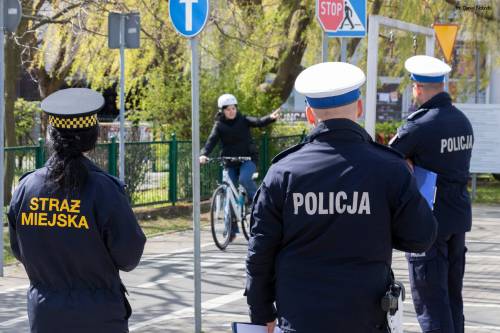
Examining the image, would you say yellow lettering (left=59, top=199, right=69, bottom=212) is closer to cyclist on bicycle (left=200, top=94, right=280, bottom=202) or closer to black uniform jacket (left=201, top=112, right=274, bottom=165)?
cyclist on bicycle (left=200, top=94, right=280, bottom=202)

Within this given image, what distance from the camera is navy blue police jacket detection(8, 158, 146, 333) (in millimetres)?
4172

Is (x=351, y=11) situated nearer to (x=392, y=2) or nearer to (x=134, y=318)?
(x=134, y=318)

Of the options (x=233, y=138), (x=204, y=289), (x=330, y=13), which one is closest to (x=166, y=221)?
(x=233, y=138)

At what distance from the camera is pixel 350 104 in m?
4.00

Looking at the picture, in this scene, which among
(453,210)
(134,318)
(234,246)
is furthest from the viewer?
(234,246)

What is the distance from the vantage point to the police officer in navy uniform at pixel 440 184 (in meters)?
6.33

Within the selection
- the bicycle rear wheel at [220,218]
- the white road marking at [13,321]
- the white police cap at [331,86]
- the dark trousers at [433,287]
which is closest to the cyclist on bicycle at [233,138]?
the bicycle rear wheel at [220,218]

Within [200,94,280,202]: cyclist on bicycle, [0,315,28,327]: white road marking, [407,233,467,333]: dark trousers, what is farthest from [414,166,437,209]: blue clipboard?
[200,94,280,202]: cyclist on bicycle

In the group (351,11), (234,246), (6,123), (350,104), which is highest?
(351,11)

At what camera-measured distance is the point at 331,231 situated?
3.88m

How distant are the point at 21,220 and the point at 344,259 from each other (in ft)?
4.76

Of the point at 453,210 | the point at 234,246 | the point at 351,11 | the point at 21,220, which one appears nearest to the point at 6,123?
the point at 234,246

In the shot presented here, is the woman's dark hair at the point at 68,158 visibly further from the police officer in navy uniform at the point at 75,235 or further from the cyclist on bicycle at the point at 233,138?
the cyclist on bicycle at the point at 233,138

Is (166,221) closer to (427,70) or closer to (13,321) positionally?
(13,321)
